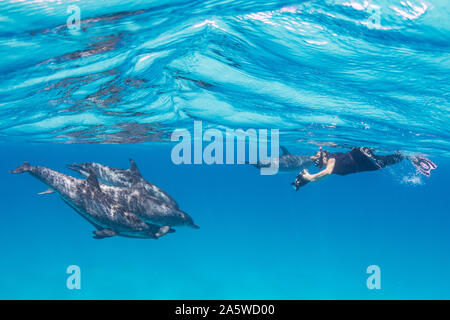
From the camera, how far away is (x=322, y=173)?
31.8ft

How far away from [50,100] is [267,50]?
10404 mm

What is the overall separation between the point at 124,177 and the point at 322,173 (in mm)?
7003

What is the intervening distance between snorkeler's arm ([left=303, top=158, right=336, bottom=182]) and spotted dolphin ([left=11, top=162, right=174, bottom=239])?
425cm

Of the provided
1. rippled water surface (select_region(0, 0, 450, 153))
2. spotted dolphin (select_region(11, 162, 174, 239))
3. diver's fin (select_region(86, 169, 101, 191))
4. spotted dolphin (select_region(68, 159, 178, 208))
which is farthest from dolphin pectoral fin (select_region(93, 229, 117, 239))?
rippled water surface (select_region(0, 0, 450, 153))

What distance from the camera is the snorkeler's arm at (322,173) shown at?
9.09m

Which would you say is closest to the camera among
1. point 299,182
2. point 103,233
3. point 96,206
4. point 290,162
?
point 299,182

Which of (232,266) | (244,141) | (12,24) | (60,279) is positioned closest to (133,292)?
(60,279)

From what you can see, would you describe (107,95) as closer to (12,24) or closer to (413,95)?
(12,24)

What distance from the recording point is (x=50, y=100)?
47.8 ft

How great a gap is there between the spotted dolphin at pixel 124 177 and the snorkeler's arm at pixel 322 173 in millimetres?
4746

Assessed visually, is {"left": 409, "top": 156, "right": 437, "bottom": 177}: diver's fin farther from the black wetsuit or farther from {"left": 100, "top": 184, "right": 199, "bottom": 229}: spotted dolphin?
{"left": 100, "top": 184, "right": 199, "bottom": 229}: spotted dolphin

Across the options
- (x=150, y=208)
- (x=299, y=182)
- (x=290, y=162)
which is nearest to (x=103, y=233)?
(x=150, y=208)

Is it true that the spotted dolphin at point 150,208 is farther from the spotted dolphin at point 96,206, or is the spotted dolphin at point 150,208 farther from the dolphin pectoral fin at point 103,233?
the dolphin pectoral fin at point 103,233

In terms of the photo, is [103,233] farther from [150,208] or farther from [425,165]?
[425,165]
